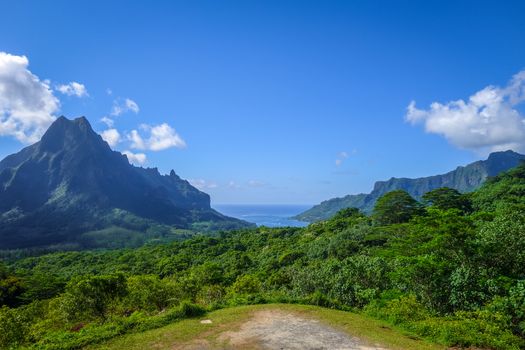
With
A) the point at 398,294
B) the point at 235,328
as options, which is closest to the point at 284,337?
the point at 235,328

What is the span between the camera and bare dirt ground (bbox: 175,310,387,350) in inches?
528

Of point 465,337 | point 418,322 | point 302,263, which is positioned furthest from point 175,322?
point 302,263

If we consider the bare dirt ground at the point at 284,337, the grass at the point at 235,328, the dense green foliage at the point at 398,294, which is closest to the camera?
the bare dirt ground at the point at 284,337

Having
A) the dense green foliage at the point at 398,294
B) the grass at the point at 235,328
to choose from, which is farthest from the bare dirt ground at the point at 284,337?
the dense green foliage at the point at 398,294

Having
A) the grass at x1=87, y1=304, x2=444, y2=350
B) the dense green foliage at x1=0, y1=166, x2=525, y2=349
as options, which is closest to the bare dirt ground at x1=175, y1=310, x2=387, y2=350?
the grass at x1=87, y1=304, x2=444, y2=350

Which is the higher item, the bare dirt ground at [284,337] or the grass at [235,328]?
the bare dirt ground at [284,337]

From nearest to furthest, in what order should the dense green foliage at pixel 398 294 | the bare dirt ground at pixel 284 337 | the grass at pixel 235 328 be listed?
1. the bare dirt ground at pixel 284 337
2. the grass at pixel 235 328
3. the dense green foliage at pixel 398 294

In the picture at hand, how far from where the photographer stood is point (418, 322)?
1641cm

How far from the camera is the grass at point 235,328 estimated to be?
547 inches

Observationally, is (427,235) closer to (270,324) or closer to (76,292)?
(270,324)

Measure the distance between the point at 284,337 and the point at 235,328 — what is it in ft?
8.29

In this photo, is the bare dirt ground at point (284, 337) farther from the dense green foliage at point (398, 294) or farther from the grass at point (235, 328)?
the dense green foliage at point (398, 294)

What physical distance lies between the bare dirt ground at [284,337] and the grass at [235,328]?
1.18ft

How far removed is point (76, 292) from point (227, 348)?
2092cm
